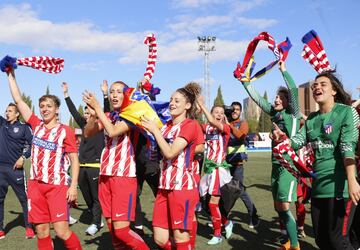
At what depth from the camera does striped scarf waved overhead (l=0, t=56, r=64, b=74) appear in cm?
508

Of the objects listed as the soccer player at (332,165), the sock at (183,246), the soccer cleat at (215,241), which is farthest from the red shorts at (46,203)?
the soccer player at (332,165)

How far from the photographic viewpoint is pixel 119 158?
4.57 m

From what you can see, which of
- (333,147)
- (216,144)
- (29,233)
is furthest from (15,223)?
(333,147)

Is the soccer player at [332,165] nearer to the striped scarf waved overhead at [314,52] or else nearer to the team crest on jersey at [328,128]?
the team crest on jersey at [328,128]

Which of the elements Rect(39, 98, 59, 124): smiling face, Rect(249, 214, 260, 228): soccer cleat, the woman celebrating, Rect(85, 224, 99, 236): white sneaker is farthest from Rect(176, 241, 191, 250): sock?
Rect(249, 214, 260, 228): soccer cleat

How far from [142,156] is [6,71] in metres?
1.98

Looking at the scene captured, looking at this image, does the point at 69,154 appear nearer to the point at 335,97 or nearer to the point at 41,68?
the point at 41,68

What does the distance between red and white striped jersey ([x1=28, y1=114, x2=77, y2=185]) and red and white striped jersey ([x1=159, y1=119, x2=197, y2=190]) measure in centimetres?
123

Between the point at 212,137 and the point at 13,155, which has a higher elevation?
the point at 212,137

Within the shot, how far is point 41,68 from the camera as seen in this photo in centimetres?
527

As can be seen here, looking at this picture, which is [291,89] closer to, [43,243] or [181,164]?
[181,164]

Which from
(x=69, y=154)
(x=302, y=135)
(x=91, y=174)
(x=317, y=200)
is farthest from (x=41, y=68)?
(x=317, y=200)

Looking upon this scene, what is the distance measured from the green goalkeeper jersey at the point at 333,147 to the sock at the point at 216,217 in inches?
109

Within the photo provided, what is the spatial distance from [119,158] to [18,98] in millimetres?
1547
